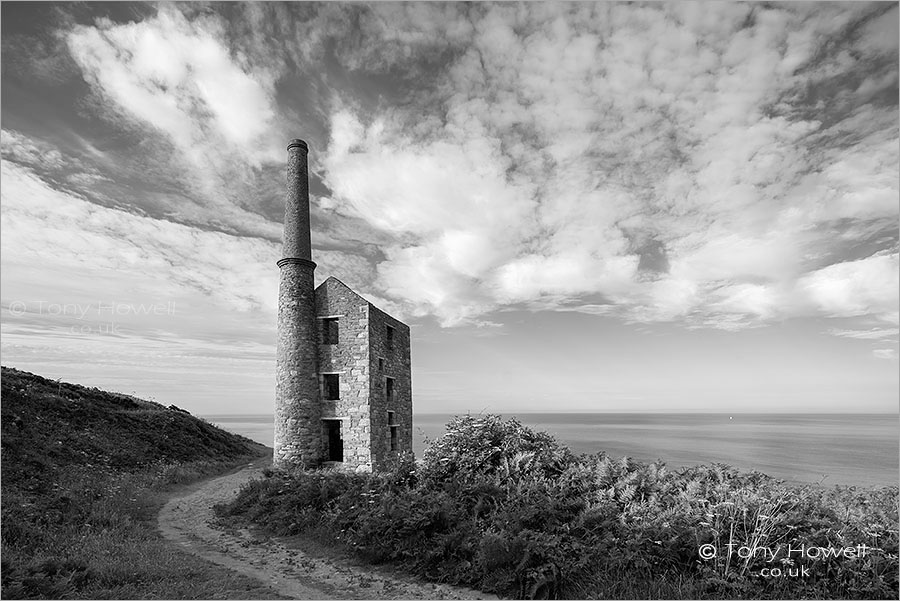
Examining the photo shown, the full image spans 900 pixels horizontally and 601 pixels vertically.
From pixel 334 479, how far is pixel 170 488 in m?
8.90

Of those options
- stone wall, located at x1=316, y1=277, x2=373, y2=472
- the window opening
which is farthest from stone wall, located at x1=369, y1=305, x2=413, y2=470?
the window opening

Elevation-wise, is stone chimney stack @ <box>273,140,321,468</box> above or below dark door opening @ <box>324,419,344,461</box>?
above

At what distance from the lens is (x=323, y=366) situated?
63.8 feet

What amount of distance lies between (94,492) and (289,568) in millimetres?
8459

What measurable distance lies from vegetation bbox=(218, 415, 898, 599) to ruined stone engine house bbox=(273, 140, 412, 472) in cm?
587

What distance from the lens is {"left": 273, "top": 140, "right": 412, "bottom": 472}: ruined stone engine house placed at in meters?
18.6

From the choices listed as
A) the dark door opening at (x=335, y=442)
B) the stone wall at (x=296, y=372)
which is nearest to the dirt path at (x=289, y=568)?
the stone wall at (x=296, y=372)

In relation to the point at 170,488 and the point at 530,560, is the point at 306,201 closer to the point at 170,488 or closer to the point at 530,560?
the point at 170,488

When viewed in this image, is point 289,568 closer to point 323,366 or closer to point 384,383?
point 323,366

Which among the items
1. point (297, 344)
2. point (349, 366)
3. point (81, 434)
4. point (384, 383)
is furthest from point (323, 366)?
point (81, 434)

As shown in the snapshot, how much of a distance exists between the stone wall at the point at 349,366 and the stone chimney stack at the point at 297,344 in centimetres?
39

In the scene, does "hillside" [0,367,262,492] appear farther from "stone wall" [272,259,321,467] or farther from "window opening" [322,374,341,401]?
"window opening" [322,374,341,401]

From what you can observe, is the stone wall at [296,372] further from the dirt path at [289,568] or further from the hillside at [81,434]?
the hillside at [81,434]

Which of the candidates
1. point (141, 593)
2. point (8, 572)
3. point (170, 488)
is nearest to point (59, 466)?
point (170, 488)
